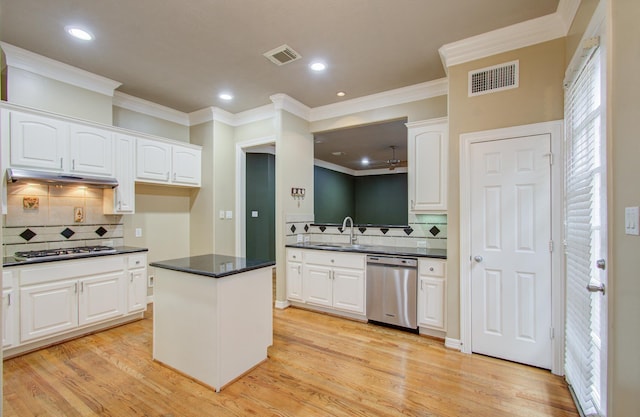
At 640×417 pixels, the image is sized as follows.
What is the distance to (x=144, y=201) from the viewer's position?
14.0ft

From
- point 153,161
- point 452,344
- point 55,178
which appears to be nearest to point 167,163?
point 153,161

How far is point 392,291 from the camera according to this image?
3.41 m

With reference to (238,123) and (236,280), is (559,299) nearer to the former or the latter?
(236,280)

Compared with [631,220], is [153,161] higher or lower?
higher

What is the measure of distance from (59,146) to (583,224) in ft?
15.2

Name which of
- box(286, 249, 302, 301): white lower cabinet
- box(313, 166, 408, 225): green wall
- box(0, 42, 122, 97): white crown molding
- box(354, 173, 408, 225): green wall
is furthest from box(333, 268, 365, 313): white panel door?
box(354, 173, 408, 225): green wall

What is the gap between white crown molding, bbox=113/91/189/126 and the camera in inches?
158

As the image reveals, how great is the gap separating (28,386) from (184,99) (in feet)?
11.3

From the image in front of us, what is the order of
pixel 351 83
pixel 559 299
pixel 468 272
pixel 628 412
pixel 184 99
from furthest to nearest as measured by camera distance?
pixel 184 99, pixel 351 83, pixel 468 272, pixel 559 299, pixel 628 412

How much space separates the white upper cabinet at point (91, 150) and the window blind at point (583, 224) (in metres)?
4.41

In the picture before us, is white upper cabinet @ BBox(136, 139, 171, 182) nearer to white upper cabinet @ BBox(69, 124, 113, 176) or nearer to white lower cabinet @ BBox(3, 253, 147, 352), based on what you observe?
white upper cabinet @ BBox(69, 124, 113, 176)

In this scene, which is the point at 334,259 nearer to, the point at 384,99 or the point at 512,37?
the point at 384,99

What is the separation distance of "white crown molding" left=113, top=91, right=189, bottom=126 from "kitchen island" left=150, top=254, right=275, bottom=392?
267 cm

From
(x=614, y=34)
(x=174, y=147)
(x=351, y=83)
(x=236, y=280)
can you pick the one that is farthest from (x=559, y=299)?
(x=174, y=147)
